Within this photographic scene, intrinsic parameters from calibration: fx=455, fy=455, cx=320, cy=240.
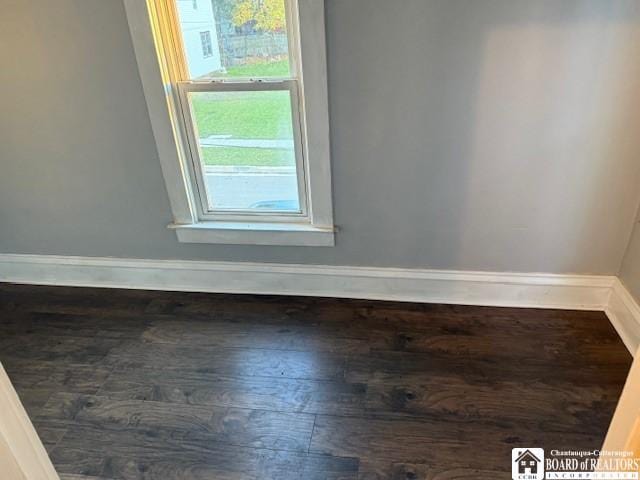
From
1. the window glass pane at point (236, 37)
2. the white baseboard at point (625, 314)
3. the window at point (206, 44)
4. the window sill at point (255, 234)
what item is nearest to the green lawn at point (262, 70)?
the window glass pane at point (236, 37)

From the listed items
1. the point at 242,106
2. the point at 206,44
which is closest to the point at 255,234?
the point at 242,106

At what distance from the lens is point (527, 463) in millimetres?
1562

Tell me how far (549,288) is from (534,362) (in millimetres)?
447

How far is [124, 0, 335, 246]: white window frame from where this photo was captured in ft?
6.13

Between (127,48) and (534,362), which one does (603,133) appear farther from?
(127,48)

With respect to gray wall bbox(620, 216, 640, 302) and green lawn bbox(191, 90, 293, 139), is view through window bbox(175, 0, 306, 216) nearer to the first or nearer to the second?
green lawn bbox(191, 90, 293, 139)

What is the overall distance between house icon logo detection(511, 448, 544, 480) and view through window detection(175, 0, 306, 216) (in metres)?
1.39

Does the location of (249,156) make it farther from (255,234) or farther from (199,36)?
(199,36)

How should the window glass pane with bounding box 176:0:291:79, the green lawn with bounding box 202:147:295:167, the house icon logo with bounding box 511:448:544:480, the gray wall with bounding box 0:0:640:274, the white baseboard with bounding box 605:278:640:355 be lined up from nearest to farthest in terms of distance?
1. the house icon logo with bounding box 511:448:544:480
2. the gray wall with bounding box 0:0:640:274
3. the window glass pane with bounding box 176:0:291:79
4. the white baseboard with bounding box 605:278:640:355
5. the green lawn with bounding box 202:147:295:167

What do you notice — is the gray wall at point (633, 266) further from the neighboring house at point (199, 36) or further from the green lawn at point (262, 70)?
the neighboring house at point (199, 36)

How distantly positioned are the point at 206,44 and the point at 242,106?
29cm

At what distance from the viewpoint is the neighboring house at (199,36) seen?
74.9 inches

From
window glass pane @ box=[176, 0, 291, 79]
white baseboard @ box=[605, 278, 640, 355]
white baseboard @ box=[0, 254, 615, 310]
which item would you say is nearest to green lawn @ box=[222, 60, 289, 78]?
window glass pane @ box=[176, 0, 291, 79]

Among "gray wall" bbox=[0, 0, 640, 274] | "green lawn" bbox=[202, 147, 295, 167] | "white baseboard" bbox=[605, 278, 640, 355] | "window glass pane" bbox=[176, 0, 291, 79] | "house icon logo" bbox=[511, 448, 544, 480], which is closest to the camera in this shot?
"house icon logo" bbox=[511, 448, 544, 480]
